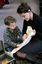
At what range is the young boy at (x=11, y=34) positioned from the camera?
4.81 ft

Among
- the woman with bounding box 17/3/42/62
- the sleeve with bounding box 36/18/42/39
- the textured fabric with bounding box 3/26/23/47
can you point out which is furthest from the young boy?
the sleeve with bounding box 36/18/42/39

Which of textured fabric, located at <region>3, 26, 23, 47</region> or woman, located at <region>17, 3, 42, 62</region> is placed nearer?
woman, located at <region>17, 3, 42, 62</region>

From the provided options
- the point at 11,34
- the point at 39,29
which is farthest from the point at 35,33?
the point at 11,34

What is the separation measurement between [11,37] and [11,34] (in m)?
0.04

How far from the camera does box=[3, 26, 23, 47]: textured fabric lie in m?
1.48

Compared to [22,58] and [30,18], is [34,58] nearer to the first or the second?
[22,58]

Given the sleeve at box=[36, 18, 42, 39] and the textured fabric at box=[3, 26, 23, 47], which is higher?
the sleeve at box=[36, 18, 42, 39]

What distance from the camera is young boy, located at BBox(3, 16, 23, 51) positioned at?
1.46 m

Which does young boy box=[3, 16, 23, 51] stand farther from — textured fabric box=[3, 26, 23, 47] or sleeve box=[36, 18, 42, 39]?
sleeve box=[36, 18, 42, 39]

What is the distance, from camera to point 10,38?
4.99ft

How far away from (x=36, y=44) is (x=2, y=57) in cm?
48

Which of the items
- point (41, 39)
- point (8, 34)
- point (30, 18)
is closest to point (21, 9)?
point (30, 18)

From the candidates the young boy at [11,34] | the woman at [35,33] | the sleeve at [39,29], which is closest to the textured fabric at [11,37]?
the young boy at [11,34]

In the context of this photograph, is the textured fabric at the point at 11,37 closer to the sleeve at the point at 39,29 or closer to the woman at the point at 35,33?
the woman at the point at 35,33
